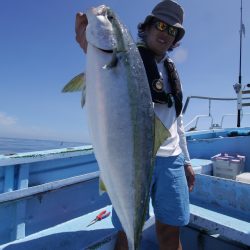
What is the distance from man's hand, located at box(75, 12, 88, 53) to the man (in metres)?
0.62

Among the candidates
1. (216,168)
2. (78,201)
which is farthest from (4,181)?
(216,168)

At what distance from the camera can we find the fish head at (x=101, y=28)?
1567 mm

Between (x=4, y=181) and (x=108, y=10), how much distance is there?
2.26m

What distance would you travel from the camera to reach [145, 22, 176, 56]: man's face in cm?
231

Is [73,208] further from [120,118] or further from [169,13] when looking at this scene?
[169,13]

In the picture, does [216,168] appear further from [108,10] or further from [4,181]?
[108,10]

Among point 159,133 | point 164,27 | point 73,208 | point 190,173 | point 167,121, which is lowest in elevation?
point 73,208

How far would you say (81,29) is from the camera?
5.92 ft

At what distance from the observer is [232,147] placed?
6969 millimetres

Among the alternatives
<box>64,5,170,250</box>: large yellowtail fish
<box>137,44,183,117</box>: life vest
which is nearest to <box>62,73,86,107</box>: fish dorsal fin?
<box>64,5,170,250</box>: large yellowtail fish

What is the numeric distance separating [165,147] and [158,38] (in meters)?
0.92

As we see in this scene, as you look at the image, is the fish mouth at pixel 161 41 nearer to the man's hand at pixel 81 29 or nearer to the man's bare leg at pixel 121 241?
the man's hand at pixel 81 29

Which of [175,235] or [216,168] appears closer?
[175,235]

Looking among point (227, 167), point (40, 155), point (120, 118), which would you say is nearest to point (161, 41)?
point (120, 118)
